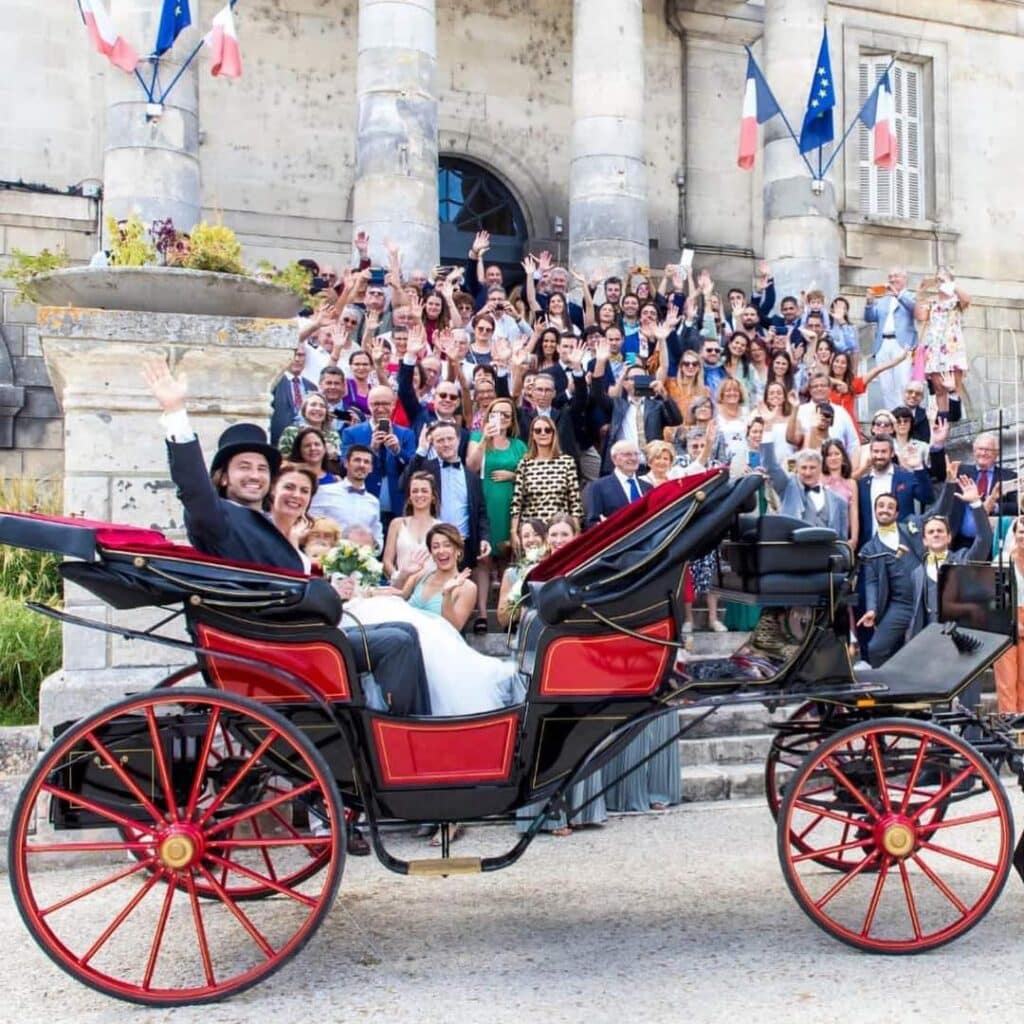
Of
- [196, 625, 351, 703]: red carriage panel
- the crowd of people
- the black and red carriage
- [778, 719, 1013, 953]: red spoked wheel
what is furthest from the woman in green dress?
[196, 625, 351, 703]: red carriage panel

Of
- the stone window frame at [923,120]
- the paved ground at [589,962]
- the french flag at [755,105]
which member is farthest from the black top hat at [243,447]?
the stone window frame at [923,120]

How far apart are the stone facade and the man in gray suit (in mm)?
8455

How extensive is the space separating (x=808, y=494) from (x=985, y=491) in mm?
1777

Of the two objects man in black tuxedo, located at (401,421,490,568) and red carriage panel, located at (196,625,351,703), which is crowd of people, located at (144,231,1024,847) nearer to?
man in black tuxedo, located at (401,421,490,568)

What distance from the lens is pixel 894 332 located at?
14.5 m

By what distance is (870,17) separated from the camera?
21906 millimetres

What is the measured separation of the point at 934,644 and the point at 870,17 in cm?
1933

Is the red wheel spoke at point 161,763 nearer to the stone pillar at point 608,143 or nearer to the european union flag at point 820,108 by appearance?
the stone pillar at point 608,143

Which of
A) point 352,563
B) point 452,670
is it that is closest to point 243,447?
point 452,670

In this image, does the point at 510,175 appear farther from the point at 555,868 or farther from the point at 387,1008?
the point at 387,1008

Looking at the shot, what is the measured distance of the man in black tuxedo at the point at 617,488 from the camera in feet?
28.0

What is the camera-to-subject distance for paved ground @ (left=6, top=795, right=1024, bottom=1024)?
13.4ft

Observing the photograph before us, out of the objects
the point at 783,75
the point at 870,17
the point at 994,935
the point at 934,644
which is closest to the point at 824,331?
the point at 783,75

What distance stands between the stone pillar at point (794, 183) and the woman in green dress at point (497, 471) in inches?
397
